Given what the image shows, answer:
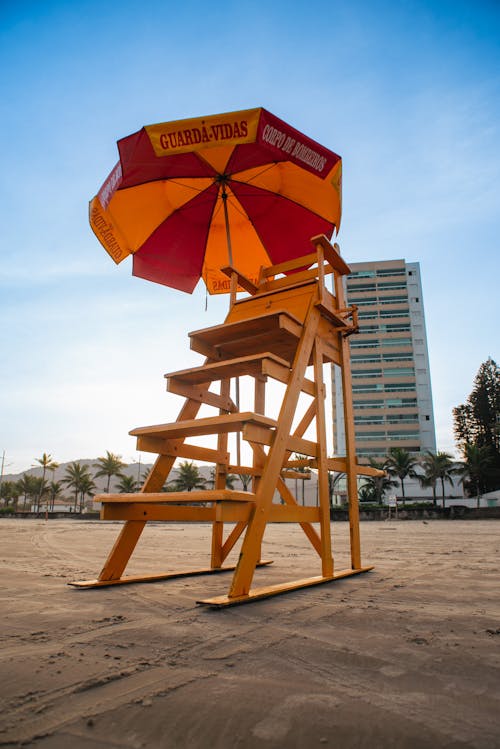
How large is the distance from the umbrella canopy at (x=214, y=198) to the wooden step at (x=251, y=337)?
3.45ft

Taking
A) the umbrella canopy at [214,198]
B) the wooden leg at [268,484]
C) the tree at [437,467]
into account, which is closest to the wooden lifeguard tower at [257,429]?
the wooden leg at [268,484]

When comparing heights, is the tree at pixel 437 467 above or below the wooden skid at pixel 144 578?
above

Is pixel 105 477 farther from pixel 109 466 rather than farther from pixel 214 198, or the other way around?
pixel 214 198

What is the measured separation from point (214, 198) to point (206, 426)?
2.76 metres

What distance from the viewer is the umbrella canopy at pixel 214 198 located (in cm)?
321

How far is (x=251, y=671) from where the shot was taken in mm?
1434

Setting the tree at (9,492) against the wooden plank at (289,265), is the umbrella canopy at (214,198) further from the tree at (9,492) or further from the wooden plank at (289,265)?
the tree at (9,492)

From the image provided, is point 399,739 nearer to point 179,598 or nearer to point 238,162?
point 179,598

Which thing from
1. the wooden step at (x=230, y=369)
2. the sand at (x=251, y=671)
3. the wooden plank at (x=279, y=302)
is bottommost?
the sand at (x=251, y=671)

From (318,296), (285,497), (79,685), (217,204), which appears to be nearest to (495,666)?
(79,685)

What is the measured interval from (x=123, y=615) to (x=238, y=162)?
381cm

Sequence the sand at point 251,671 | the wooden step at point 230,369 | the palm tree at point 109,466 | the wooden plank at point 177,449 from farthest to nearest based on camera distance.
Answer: the palm tree at point 109,466 → the wooden plank at point 177,449 → the wooden step at point 230,369 → the sand at point 251,671

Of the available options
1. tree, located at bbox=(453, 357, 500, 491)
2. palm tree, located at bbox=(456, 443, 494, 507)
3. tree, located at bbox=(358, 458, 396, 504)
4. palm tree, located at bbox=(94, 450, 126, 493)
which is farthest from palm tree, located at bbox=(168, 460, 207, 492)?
tree, located at bbox=(453, 357, 500, 491)

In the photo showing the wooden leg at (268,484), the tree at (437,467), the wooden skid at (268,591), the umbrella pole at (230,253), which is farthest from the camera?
the tree at (437,467)
